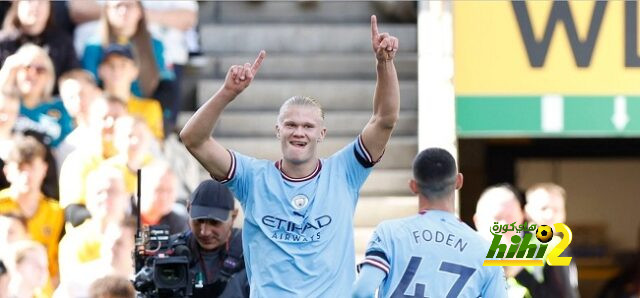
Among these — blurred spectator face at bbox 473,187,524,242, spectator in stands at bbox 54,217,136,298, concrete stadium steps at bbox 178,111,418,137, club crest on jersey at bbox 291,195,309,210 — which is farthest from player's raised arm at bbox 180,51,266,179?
concrete stadium steps at bbox 178,111,418,137

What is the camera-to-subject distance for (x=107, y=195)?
33.5 feet

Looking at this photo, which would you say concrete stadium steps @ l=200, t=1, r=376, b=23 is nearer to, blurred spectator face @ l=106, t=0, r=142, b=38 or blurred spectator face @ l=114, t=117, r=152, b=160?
blurred spectator face @ l=106, t=0, r=142, b=38

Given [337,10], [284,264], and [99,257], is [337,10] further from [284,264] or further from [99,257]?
[284,264]

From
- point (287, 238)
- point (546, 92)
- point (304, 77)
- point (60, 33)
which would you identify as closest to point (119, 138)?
point (60, 33)

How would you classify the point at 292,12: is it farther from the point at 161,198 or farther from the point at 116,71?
the point at 161,198

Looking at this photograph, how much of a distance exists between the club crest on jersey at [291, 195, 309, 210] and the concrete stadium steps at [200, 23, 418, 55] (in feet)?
18.7

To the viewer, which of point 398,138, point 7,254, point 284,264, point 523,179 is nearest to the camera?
point 284,264

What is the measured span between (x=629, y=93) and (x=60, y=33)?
412 cm

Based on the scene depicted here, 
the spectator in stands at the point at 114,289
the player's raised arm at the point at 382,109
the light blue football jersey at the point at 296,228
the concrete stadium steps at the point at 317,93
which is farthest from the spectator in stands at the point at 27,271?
the player's raised arm at the point at 382,109

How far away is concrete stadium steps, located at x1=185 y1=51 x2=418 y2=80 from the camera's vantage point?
1137cm

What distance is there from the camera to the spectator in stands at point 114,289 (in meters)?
7.32

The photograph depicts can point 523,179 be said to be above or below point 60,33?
below

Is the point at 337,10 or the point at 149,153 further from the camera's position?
the point at 337,10

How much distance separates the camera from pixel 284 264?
5.86 m
